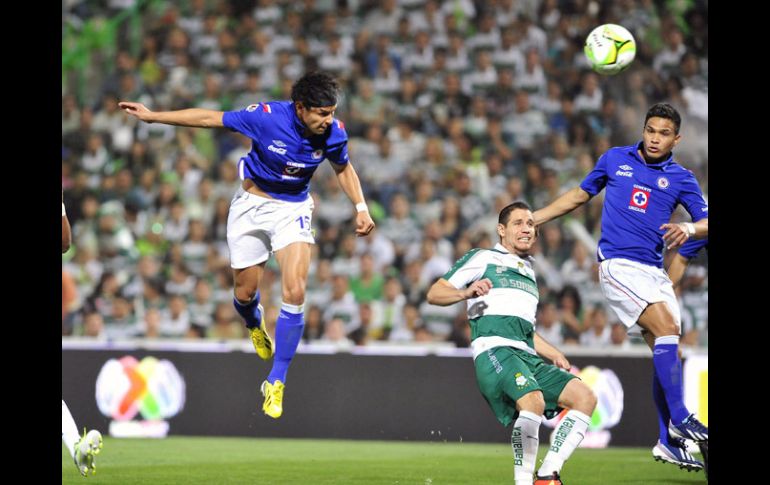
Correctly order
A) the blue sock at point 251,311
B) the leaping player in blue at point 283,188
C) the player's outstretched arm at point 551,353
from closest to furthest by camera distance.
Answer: the player's outstretched arm at point 551,353, the leaping player in blue at point 283,188, the blue sock at point 251,311

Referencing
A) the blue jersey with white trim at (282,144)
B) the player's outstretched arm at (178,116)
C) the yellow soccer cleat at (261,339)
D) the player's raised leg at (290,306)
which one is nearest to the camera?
the player's outstretched arm at (178,116)

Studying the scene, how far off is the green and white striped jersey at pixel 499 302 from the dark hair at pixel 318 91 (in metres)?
1.63

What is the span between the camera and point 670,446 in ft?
26.6

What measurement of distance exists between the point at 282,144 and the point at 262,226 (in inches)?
31.0

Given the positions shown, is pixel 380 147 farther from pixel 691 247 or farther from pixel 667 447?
pixel 667 447

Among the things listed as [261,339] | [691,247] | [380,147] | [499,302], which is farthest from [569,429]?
[380,147]

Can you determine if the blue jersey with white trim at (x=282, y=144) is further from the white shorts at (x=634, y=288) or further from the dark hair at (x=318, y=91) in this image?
Answer: the white shorts at (x=634, y=288)

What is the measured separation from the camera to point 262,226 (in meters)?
8.87

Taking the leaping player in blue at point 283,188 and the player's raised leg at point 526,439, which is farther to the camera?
the leaping player in blue at point 283,188

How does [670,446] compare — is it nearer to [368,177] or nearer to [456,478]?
[456,478]

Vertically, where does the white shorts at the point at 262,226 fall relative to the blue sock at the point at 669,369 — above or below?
above

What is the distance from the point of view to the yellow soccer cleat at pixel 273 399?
823cm

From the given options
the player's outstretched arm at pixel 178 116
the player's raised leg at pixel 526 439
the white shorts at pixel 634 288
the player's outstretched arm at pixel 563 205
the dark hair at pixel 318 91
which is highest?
the dark hair at pixel 318 91

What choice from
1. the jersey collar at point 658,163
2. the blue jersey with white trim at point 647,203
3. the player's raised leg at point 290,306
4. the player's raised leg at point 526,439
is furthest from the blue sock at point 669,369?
the player's raised leg at point 290,306
